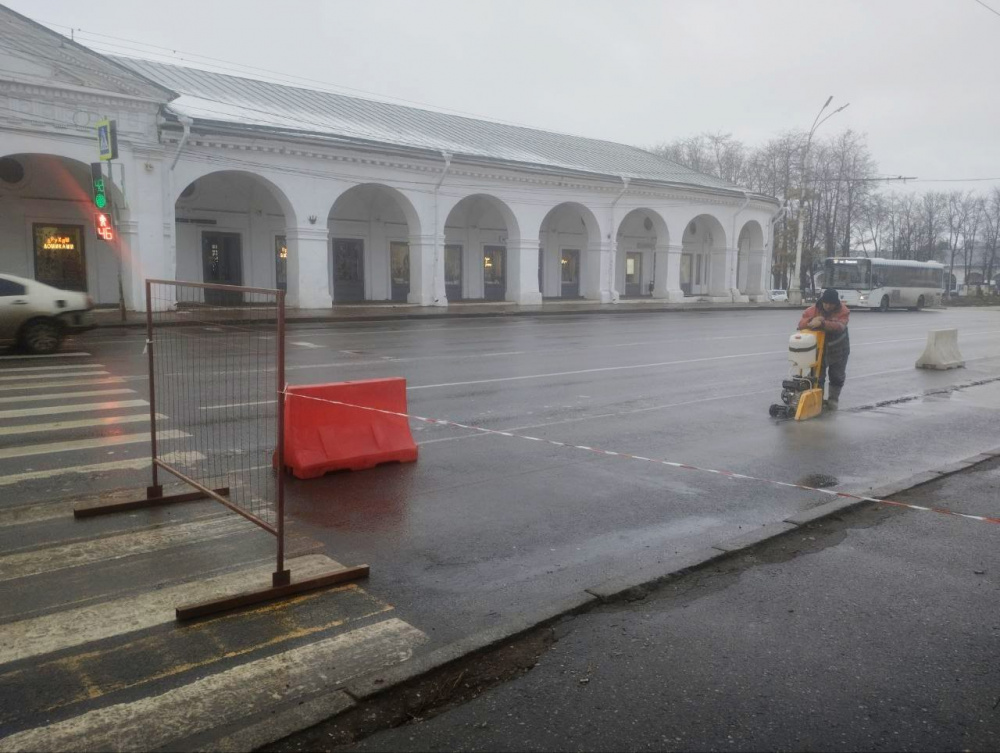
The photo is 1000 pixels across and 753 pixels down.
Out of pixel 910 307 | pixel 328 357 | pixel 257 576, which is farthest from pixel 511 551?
pixel 910 307

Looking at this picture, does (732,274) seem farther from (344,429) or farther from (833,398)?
(344,429)

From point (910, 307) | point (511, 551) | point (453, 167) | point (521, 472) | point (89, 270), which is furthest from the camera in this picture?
point (910, 307)

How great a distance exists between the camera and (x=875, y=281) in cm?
4253

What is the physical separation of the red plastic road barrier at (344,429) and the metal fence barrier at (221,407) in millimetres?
294

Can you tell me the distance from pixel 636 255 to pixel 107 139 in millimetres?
30946

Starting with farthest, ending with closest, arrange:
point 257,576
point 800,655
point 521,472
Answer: point 521,472 < point 257,576 < point 800,655

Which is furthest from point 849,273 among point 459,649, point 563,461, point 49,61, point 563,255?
point 459,649

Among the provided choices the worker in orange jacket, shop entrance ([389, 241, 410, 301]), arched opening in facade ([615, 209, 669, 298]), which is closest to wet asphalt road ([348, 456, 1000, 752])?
the worker in orange jacket

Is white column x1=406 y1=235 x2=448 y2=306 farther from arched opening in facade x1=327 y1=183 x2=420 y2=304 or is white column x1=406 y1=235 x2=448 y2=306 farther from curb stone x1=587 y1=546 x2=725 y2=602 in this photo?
curb stone x1=587 y1=546 x2=725 y2=602

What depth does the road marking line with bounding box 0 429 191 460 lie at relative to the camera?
7.30 m

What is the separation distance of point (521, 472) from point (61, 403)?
617 centimetres

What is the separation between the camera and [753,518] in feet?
19.6

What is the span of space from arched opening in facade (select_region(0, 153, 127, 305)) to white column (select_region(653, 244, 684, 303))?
2512cm

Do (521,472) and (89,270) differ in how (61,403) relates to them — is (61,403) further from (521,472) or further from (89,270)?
(89,270)
